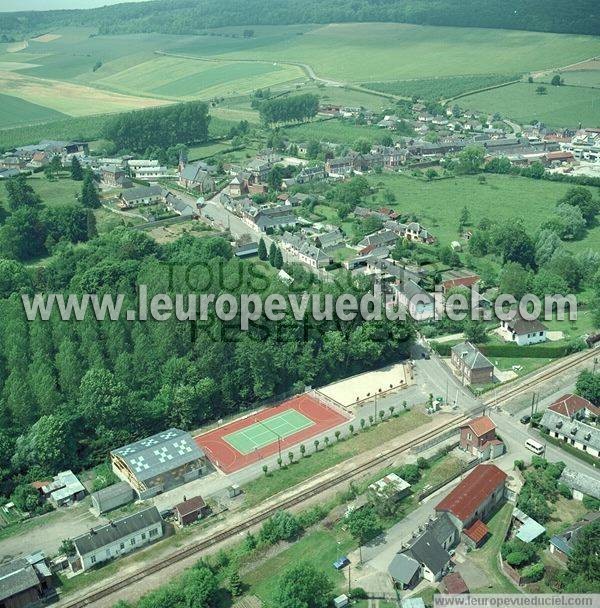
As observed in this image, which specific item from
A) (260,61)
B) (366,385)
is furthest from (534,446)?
(260,61)

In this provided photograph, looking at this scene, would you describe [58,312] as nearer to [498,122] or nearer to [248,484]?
[248,484]

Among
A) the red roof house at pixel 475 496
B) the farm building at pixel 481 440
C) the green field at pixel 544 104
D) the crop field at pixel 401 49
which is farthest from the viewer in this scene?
the crop field at pixel 401 49

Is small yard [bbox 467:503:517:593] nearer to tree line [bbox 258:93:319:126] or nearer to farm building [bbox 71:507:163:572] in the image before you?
farm building [bbox 71:507:163:572]

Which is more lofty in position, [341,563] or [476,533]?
[476,533]

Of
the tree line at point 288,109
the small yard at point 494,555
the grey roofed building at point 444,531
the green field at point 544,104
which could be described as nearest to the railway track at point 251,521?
the grey roofed building at point 444,531

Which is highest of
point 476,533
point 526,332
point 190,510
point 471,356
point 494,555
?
point 471,356

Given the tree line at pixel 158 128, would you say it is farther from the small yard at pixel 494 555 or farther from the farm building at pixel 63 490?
the small yard at pixel 494 555

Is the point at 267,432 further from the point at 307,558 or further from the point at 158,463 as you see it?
the point at 307,558
